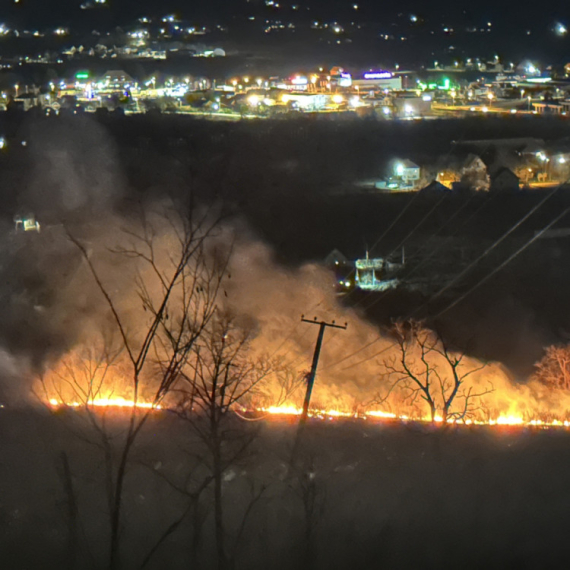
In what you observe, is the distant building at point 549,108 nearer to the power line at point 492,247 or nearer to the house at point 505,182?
the power line at point 492,247

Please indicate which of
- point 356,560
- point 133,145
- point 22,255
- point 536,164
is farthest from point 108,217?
point 536,164

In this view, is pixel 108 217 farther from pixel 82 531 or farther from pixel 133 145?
pixel 82 531

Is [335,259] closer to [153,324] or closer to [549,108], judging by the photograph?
[153,324]

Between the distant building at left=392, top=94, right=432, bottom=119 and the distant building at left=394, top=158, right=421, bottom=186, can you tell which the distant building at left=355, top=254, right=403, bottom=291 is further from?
the distant building at left=392, top=94, right=432, bottom=119

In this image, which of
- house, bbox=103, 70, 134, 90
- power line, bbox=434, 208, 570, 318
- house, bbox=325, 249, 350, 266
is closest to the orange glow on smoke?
power line, bbox=434, 208, 570, 318

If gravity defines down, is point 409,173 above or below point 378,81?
below

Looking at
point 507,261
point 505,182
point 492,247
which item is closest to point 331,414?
point 507,261
